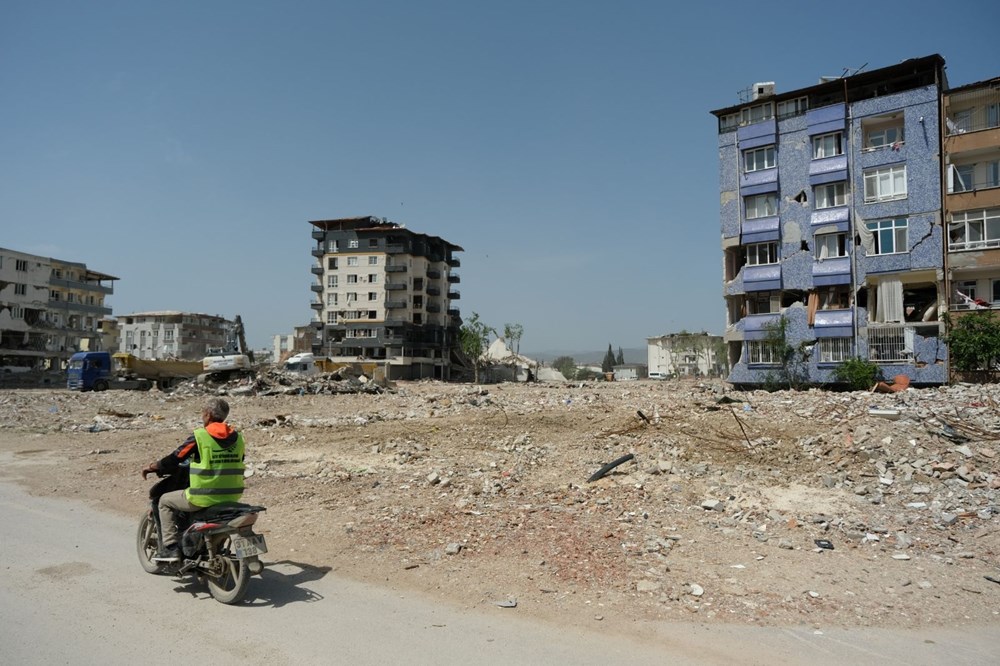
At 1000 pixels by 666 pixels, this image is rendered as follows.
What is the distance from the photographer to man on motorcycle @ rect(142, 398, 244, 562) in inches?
214

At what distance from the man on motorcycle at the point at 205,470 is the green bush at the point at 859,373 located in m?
28.7

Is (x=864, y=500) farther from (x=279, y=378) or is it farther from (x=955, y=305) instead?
(x=279, y=378)

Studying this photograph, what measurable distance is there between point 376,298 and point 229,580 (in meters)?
68.4

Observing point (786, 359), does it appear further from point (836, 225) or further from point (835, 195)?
point (835, 195)

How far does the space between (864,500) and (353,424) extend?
46.5ft

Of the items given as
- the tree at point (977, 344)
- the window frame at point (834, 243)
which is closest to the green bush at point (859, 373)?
the tree at point (977, 344)

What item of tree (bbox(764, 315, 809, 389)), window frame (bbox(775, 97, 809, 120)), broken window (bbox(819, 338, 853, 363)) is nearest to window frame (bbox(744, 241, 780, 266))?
tree (bbox(764, 315, 809, 389))

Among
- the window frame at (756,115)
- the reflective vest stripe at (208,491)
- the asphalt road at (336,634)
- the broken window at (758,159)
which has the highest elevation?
the window frame at (756,115)

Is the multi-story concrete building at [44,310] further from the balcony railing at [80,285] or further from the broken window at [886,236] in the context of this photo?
the broken window at [886,236]

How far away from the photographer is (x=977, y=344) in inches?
1000

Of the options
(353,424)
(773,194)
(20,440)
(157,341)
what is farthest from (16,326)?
(773,194)

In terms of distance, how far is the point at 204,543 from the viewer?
550 centimetres

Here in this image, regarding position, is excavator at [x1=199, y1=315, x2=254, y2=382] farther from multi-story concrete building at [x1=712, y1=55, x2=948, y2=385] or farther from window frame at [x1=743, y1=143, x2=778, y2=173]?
window frame at [x1=743, y1=143, x2=778, y2=173]

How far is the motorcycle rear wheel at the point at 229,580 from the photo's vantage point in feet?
17.1
